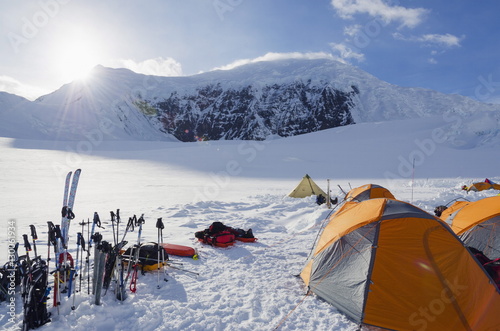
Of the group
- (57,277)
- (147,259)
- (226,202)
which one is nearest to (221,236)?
(147,259)

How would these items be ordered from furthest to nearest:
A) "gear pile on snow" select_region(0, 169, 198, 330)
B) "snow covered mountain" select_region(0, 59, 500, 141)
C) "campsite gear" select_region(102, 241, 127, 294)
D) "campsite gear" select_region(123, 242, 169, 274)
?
"snow covered mountain" select_region(0, 59, 500, 141) < "campsite gear" select_region(123, 242, 169, 274) < "campsite gear" select_region(102, 241, 127, 294) < "gear pile on snow" select_region(0, 169, 198, 330)

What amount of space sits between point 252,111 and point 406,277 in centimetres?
15700

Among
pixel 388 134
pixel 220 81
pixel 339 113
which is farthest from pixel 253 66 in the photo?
pixel 388 134

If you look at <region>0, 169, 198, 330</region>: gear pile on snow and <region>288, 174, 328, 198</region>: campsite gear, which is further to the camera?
<region>288, 174, 328, 198</region>: campsite gear

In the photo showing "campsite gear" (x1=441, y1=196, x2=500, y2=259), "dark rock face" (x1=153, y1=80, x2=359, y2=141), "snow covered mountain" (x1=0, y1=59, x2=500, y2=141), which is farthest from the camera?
"dark rock face" (x1=153, y1=80, x2=359, y2=141)

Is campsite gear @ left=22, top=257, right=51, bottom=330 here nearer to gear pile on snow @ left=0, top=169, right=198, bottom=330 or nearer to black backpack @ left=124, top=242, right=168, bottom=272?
gear pile on snow @ left=0, top=169, right=198, bottom=330

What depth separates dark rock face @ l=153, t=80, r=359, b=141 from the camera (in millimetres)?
148625

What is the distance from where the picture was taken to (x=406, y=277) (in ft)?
14.3

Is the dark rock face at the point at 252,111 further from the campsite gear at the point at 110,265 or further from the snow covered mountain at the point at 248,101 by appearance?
the campsite gear at the point at 110,265

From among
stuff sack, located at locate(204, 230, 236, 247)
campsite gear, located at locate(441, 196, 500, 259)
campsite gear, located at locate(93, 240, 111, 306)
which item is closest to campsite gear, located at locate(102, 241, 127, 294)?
campsite gear, located at locate(93, 240, 111, 306)

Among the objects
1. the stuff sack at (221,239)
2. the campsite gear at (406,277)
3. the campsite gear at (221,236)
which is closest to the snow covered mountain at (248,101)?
the campsite gear at (221,236)

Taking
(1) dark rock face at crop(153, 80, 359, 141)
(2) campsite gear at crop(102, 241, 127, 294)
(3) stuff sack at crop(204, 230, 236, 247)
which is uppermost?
(1) dark rock face at crop(153, 80, 359, 141)

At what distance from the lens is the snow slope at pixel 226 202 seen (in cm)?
441

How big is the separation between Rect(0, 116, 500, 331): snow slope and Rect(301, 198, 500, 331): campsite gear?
48cm
